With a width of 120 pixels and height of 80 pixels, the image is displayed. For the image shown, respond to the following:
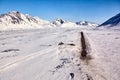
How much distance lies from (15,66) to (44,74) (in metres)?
3.02

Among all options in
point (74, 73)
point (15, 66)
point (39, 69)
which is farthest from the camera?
point (15, 66)

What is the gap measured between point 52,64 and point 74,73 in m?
2.78

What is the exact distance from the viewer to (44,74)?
35.5 feet

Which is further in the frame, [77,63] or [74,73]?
[77,63]

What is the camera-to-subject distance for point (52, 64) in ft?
43.2

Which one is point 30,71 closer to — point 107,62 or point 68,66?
point 68,66

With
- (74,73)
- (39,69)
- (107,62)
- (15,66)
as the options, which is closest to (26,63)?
(15,66)

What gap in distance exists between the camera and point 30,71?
37.6 ft

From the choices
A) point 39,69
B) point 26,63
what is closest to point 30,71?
point 39,69

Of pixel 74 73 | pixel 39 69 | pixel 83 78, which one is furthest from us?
pixel 39 69

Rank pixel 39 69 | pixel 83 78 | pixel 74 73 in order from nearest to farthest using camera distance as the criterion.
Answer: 1. pixel 83 78
2. pixel 74 73
3. pixel 39 69

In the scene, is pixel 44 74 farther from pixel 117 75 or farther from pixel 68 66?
pixel 117 75

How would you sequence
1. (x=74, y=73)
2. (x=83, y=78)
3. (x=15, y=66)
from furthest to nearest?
(x=15, y=66) → (x=74, y=73) → (x=83, y=78)

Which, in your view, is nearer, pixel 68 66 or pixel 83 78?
pixel 83 78
